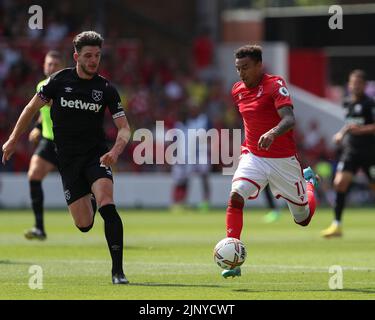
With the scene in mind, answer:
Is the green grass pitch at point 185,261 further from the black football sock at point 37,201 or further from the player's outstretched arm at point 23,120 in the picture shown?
the player's outstretched arm at point 23,120

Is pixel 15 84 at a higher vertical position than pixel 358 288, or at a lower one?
higher

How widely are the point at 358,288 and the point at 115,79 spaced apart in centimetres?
2298

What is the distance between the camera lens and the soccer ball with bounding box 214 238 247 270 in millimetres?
11051

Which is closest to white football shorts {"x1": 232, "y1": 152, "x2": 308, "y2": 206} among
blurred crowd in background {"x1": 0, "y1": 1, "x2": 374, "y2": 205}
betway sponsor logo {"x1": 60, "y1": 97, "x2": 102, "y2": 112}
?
betway sponsor logo {"x1": 60, "y1": 97, "x2": 102, "y2": 112}

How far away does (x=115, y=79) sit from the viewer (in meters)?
33.2

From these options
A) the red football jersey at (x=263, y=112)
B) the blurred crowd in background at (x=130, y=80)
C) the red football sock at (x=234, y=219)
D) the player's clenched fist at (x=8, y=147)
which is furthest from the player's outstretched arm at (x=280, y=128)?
the blurred crowd in background at (x=130, y=80)

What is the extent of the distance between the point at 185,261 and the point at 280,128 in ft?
11.8

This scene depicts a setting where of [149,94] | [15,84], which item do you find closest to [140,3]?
[149,94]

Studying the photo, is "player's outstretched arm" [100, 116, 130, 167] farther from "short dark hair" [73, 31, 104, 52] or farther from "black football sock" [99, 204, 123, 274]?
"short dark hair" [73, 31, 104, 52]

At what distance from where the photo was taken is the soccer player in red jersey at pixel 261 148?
11.5 m

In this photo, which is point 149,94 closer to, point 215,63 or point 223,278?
point 215,63

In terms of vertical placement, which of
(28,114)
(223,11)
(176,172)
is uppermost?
(223,11)
